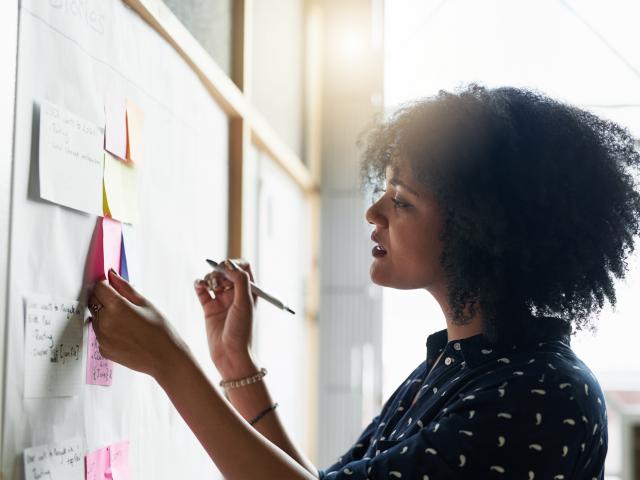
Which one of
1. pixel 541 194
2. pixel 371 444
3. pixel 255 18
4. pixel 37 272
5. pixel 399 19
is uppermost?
pixel 399 19

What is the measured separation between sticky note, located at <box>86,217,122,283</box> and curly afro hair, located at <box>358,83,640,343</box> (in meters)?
0.41

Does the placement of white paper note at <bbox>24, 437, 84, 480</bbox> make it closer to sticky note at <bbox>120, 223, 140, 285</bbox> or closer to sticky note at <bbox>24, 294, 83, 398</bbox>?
sticky note at <bbox>24, 294, 83, 398</bbox>

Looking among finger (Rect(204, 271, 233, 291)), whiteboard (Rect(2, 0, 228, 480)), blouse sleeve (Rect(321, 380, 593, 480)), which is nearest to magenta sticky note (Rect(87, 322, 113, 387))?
whiteboard (Rect(2, 0, 228, 480))

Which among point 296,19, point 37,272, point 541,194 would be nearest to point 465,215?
point 541,194

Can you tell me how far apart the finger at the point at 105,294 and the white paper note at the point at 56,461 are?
166 millimetres

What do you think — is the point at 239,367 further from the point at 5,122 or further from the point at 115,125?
the point at 5,122

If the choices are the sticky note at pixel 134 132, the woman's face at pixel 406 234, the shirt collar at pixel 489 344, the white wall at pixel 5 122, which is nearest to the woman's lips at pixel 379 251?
the woman's face at pixel 406 234

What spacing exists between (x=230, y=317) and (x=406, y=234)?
1.04 feet

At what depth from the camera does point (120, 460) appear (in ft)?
3.68

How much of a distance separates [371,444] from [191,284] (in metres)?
0.47

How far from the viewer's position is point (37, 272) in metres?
0.89

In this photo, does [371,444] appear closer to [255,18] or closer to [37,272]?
[37,272]

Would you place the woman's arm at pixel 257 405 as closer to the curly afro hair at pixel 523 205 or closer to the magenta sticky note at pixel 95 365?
the magenta sticky note at pixel 95 365

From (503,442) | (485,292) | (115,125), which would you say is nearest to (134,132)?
(115,125)
